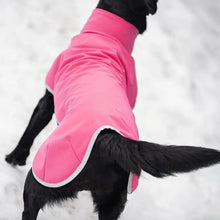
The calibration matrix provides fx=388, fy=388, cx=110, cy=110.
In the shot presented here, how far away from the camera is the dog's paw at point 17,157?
250 centimetres

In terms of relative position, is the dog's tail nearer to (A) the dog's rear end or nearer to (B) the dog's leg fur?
(A) the dog's rear end

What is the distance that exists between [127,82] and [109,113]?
0.63 metres

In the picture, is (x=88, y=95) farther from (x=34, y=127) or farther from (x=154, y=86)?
(x=154, y=86)

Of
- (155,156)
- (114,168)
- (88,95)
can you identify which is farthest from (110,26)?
(155,156)

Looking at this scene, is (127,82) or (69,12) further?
(69,12)

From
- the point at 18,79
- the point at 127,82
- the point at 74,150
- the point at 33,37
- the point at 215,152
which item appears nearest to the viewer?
the point at 215,152

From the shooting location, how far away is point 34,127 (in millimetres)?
2398

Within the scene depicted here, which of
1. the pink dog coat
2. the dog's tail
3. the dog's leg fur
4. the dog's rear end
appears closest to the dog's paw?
the dog's leg fur

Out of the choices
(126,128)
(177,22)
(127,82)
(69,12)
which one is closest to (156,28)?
(177,22)

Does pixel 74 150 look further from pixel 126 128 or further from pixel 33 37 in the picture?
pixel 33 37

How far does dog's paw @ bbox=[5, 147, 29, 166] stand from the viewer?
2498 mm

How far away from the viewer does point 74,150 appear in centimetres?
158

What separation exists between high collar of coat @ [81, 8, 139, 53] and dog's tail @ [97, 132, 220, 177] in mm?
890

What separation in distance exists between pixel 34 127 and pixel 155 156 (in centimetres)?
116
